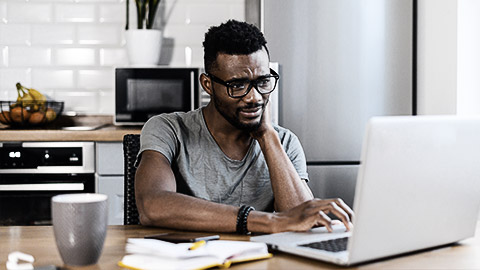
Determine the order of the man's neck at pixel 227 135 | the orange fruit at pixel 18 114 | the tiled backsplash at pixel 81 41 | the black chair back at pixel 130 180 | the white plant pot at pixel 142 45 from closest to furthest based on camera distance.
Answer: the black chair back at pixel 130 180
the man's neck at pixel 227 135
the orange fruit at pixel 18 114
the white plant pot at pixel 142 45
the tiled backsplash at pixel 81 41

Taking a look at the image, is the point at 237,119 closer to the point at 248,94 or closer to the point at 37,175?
the point at 248,94

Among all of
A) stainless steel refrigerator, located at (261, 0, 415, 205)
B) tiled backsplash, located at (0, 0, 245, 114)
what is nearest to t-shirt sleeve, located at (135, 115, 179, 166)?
stainless steel refrigerator, located at (261, 0, 415, 205)

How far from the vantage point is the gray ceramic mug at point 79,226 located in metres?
1.07

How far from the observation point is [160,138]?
1.78 meters

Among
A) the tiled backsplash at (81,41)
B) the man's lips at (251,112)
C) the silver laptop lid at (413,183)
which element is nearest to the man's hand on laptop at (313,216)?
the silver laptop lid at (413,183)

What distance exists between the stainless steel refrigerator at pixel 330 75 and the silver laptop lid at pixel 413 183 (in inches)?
70.2

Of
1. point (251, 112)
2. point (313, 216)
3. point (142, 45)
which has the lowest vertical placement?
point (313, 216)

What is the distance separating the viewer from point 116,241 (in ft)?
4.32

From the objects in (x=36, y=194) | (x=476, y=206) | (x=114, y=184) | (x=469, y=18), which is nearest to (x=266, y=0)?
(x=469, y=18)

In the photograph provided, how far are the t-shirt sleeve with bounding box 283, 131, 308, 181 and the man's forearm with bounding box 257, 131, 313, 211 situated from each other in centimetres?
6

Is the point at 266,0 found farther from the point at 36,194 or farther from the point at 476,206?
the point at 476,206

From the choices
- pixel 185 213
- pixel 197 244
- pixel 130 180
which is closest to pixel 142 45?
pixel 130 180

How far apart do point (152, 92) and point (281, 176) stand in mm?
1496

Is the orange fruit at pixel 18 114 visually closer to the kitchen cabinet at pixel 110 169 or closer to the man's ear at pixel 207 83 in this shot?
the kitchen cabinet at pixel 110 169
